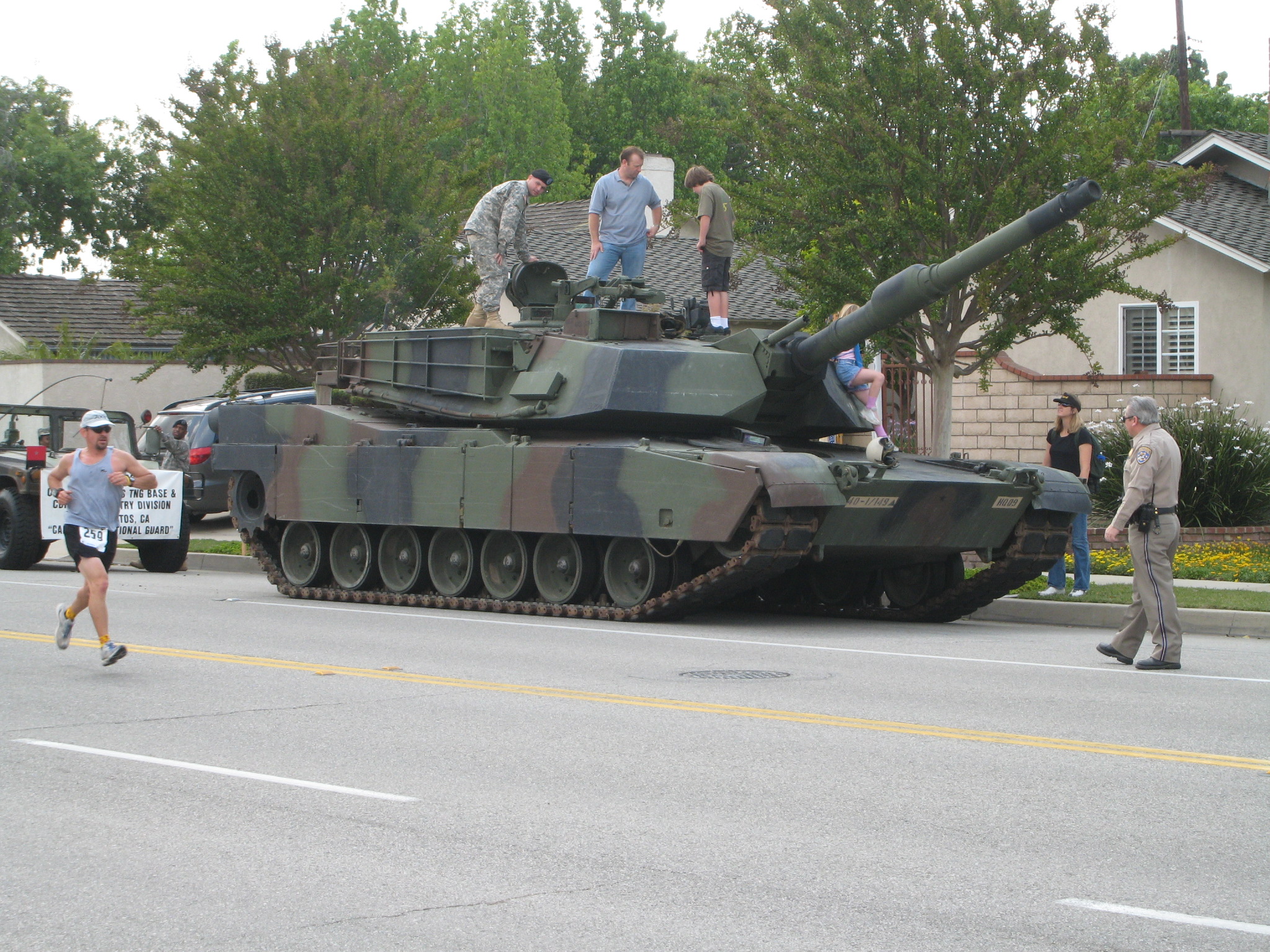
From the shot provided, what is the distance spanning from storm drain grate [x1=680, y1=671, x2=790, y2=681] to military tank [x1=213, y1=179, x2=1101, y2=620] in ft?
8.03

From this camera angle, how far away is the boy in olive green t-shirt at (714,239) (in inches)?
599

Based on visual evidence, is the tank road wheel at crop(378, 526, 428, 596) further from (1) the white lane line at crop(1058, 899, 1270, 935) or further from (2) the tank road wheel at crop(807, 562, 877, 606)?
(1) the white lane line at crop(1058, 899, 1270, 935)

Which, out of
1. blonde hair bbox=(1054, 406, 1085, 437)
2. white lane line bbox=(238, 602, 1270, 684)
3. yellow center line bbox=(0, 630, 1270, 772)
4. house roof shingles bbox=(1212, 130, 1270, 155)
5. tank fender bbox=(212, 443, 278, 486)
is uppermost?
house roof shingles bbox=(1212, 130, 1270, 155)

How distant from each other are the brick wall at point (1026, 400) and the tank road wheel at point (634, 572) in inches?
426

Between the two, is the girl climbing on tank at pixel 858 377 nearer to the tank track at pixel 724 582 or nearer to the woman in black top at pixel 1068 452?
the woman in black top at pixel 1068 452

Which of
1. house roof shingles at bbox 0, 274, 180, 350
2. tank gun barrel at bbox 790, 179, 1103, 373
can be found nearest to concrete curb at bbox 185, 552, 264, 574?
tank gun barrel at bbox 790, 179, 1103, 373

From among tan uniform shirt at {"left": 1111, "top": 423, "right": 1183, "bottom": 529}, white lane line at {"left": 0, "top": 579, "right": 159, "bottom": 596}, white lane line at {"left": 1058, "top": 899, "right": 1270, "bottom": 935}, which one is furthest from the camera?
white lane line at {"left": 0, "top": 579, "right": 159, "bottom": 596}

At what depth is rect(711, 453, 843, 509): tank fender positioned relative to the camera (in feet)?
41.4

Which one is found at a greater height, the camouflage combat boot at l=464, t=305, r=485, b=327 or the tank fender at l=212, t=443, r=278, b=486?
the camouflage combat boot at l=464, t=305, r=485, b=327

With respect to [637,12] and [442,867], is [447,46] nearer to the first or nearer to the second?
[637,12]

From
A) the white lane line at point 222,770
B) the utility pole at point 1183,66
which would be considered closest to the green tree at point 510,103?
the utility pole at point 1183,66

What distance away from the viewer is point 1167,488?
10695 mm

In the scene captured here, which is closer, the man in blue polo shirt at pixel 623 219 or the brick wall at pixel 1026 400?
the man in blue polo shirt at pixel 623 219

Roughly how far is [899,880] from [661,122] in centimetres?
5883
